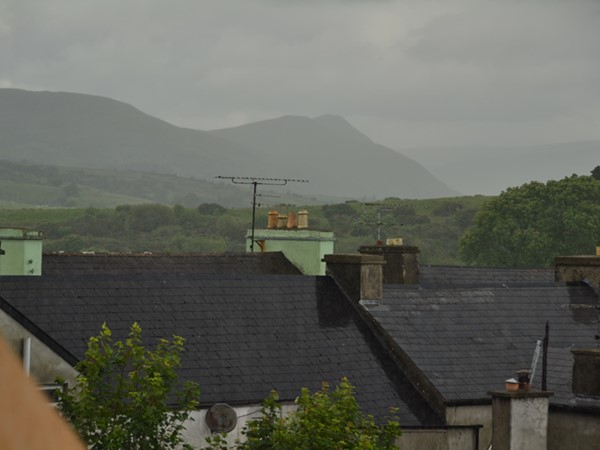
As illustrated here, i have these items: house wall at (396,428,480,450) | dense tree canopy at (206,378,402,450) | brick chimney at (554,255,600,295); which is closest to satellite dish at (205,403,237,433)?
dense tree canopy at (206,378,402,450)

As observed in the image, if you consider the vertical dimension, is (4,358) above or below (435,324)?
above

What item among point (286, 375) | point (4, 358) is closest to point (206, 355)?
point (286, 375)

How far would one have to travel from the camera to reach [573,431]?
2559cm

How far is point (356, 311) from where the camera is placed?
32969 mm

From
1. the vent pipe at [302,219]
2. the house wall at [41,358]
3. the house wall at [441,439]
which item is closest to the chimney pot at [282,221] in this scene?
the vent pipe at [302,219]

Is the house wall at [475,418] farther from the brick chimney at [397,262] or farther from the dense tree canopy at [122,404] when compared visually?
the brick chimney at [397,262]

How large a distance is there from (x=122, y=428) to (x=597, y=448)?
8763mm

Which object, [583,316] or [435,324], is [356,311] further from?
[583,316]

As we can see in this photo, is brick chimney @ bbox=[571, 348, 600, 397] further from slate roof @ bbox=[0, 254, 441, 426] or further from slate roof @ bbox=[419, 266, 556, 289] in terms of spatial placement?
slate roof @ bbox=[419, 266, 556, 289]

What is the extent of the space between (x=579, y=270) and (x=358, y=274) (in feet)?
32.0

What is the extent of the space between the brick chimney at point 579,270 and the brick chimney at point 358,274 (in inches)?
322

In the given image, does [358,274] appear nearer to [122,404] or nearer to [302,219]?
[122,404]

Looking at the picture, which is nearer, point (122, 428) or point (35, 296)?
point (122, 428)

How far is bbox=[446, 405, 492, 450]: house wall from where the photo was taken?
29.6 meters
